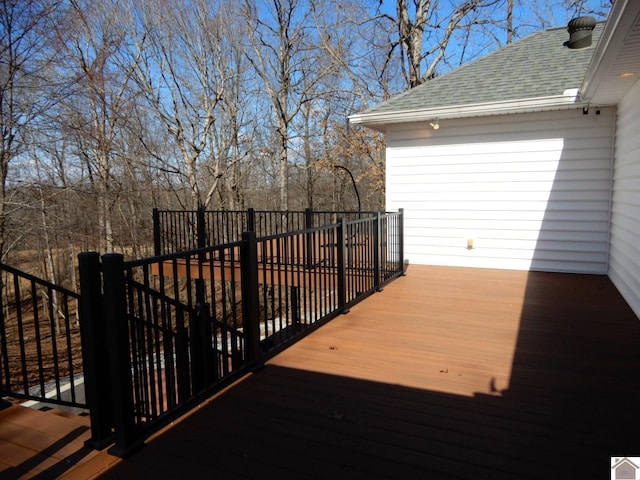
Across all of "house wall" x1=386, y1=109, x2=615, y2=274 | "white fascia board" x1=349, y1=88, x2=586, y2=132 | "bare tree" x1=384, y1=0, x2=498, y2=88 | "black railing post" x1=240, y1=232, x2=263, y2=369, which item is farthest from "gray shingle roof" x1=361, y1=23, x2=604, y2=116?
"bare tree" x1=384, y1=0, x2=498, y2=88

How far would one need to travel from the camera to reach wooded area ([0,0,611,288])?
9.20 m

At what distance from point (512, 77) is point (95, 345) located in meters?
7.25

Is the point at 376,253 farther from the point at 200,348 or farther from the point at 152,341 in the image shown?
the point at 152,341

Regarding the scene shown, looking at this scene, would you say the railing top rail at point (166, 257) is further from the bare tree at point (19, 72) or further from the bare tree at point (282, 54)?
the bare tree at point (282, 54)

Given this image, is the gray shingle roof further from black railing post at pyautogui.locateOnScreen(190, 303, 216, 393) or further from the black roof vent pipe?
black railing post at pyautogui.locateOnScreen(190, 303, 216, 393)

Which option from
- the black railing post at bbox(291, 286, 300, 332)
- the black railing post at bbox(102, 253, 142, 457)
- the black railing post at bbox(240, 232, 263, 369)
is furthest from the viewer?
the black railing post at bbox(291, 286, 300, 332)

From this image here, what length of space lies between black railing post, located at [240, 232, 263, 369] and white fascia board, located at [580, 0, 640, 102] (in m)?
2.76

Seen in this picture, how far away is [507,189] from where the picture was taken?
664cm

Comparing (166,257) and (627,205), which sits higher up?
(627,205)

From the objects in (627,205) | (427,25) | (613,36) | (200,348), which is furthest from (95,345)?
(427,25)

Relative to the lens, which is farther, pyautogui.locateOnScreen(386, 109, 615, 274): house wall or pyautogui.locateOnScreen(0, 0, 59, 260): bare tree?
pyautogui.locateOnScreen(0, 0, 59, 260): bare tree

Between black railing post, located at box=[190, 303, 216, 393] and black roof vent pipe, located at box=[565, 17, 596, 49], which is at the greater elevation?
black roof vent pipe, located at box=[565, 17, 596, 49]

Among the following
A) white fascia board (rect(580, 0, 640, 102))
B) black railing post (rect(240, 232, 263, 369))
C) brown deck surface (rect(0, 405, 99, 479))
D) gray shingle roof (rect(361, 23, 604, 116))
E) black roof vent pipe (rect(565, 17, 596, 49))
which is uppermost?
black roof vent pipe (rect(565, 17, 596, 49))

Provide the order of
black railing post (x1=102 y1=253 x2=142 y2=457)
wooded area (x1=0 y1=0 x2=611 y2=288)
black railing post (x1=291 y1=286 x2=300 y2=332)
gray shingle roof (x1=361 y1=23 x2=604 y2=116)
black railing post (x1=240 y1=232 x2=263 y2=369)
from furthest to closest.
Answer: wooded area (x1=0 y1=0 x2=611 y2=288) < gray shingle roof (x1=361 y1=23 x2=604 y2=116) < black railing post (x1=291 y1=286 x2=300 y2=332) < black railing post (x1=240 y1=232 x2=263 y2=369) < black railing post (x1=102 y1=253 x2=142 y2=457)
